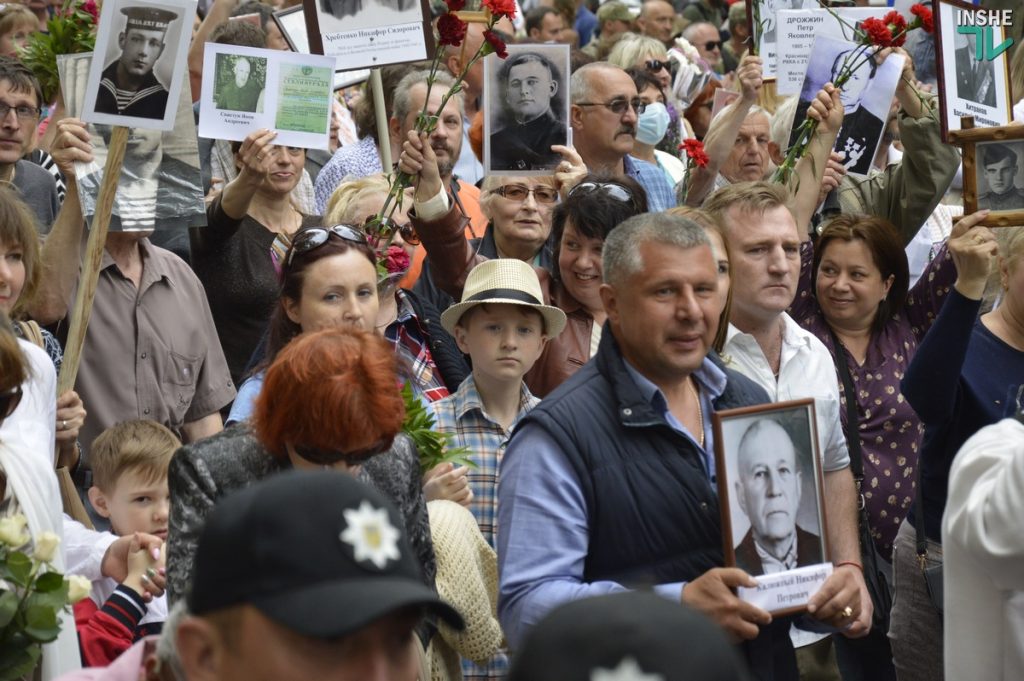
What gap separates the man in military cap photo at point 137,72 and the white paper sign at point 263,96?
2.24 feet

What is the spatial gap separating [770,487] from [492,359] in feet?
5.63

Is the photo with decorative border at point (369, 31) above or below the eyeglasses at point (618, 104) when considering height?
above

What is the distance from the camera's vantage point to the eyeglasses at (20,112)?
6.92 m

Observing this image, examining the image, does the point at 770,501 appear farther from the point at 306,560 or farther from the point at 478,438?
the point at 306,560

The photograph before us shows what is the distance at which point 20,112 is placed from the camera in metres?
6.99

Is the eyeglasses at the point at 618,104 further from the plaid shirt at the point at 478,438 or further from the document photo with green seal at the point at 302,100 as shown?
the plaid shirt at the point at 478,438

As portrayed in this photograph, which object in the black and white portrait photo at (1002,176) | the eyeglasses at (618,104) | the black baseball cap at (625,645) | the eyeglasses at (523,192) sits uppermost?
the eyeglasses at (618,104)

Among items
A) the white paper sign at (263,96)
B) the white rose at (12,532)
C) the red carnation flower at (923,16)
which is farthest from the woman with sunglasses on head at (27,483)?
the red carnation flower at (923,16)

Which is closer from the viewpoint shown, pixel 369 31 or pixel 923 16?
pixel 923 16

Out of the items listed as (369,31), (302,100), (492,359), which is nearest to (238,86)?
(302,100)

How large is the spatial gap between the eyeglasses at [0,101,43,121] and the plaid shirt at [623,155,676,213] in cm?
291

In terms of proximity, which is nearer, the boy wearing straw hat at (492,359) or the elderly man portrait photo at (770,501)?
the elderly man portrait photo at (770,501)

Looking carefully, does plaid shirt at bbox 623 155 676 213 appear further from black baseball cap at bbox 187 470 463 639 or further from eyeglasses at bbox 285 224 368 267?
black baseball cap at bbox 187 470 463 639

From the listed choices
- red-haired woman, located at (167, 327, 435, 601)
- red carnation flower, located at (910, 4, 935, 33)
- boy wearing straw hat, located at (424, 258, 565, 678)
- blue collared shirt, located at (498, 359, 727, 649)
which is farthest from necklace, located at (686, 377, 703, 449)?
red carnation flower, located at (910, 4, 935, 33)
